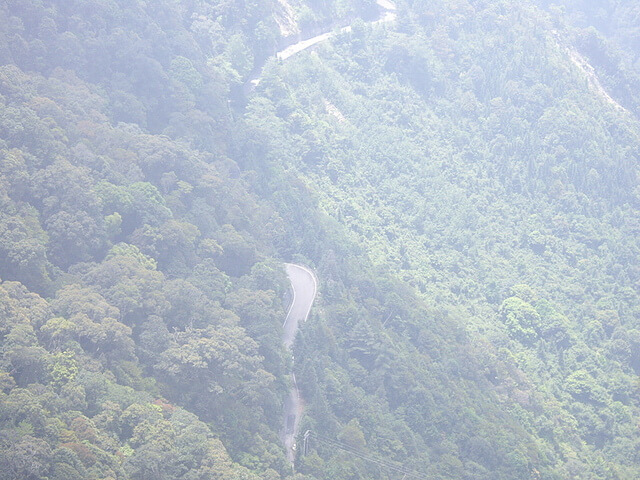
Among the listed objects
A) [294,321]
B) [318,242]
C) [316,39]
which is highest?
[316,39]

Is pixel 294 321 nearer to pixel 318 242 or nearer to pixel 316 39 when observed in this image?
pixel 318 242

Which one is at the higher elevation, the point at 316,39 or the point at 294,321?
the point at 316,39

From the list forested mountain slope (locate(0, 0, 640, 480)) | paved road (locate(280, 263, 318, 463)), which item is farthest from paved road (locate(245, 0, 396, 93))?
paved road (locate(280, 263, 318, 463))

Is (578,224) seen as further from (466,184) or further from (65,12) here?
(65,12)

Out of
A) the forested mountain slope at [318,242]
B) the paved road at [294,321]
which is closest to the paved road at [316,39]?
the forested mountain slope at [318,242]

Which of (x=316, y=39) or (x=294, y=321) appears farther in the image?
(x=316, y=39)

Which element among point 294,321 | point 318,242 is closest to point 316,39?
point 318,242

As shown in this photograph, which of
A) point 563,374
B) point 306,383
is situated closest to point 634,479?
point 563,374
